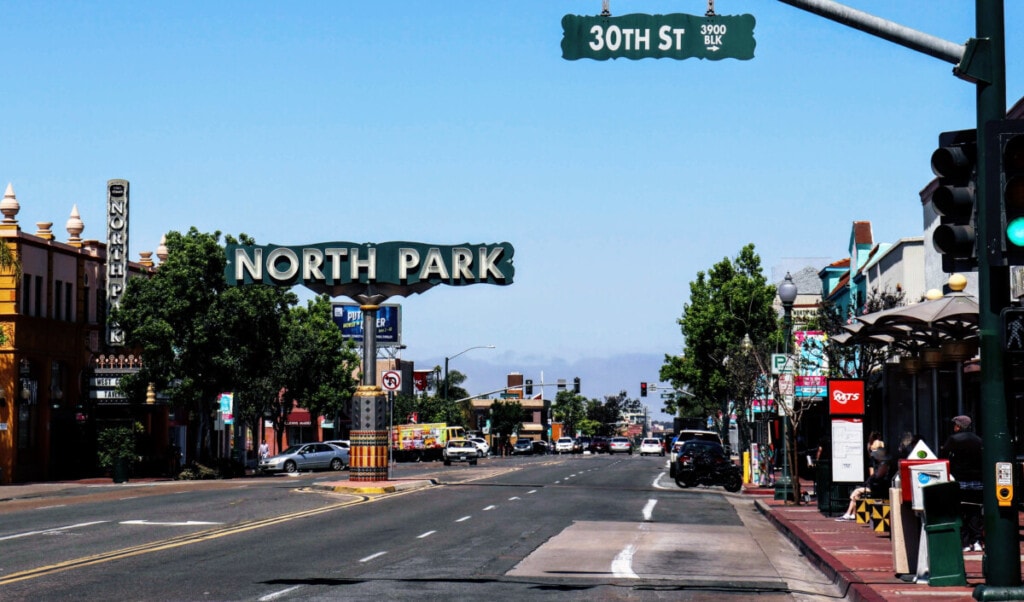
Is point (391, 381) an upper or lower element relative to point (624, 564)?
upper

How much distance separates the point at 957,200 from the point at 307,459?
56366 mm

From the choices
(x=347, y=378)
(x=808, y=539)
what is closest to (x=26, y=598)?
(x=808, y=539)

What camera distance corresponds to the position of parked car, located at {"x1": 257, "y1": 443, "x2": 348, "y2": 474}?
65000mm

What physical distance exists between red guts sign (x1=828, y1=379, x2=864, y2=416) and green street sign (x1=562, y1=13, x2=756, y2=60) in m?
15.6

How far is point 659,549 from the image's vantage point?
20.7m

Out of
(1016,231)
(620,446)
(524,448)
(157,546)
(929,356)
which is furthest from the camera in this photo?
(524,448)

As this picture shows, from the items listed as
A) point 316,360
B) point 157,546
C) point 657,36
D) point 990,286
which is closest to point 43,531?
point 157,546

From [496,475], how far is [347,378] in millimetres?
27742

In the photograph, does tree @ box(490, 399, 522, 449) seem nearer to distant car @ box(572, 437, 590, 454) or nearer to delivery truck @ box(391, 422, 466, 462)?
distant car @ box(572, 437, 590, 454)

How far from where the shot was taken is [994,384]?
1252 centimetres

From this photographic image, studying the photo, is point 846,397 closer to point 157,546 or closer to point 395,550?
point 395,550

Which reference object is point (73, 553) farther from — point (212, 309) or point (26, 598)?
point (212, 309)

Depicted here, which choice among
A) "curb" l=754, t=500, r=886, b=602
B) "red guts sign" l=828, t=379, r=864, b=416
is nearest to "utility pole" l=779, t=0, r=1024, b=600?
"curb" l=754, t=500, r=886, b=602

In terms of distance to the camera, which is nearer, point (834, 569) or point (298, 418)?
point (834, 569)
